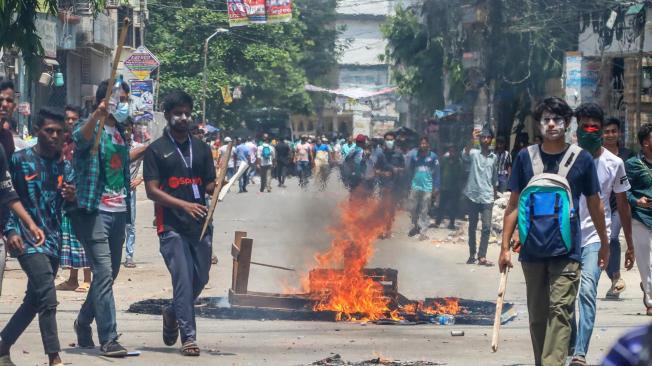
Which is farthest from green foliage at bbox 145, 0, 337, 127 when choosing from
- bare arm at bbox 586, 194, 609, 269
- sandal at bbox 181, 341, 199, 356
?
bare arm at bbox 586, 194, 609, 269

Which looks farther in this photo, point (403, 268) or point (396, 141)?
point (396, 141)

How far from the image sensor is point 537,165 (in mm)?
6672

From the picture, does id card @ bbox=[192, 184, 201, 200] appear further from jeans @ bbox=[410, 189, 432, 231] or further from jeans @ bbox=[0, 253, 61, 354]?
jeans @ bbox=[410, 189, 432, 231]

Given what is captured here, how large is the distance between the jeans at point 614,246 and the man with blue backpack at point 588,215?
7.28 feet

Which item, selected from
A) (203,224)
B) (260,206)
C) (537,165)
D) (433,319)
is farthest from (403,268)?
(260,206)

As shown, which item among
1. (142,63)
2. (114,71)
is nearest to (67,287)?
(114,71)

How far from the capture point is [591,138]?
7.66 m

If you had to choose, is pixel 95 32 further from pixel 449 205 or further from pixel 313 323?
pixel 313 323

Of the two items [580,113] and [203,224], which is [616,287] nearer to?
[580,113]

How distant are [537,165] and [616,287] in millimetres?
4997

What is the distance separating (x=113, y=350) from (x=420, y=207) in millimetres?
12104

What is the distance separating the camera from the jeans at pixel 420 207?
62.9 ft

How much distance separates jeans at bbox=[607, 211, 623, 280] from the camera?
1050 cm

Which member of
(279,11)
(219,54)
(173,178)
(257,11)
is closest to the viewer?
(173,178)
